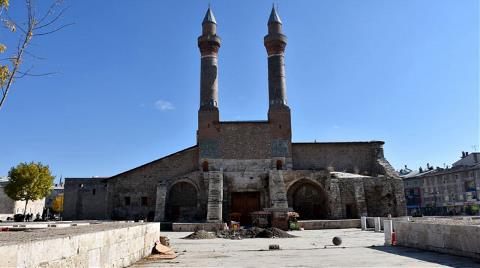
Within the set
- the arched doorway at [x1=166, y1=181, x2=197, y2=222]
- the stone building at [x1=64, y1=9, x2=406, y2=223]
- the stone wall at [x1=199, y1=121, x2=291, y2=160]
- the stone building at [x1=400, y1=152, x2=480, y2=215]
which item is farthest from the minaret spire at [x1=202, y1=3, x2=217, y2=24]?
the stone building at [x1=400, y1=152, x2=480, y2=215]

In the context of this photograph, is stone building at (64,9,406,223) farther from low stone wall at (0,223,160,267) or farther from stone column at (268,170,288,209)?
low stone wall at (0,223,160,267)

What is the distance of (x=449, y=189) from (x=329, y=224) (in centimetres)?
4029

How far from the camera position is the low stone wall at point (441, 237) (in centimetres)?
787

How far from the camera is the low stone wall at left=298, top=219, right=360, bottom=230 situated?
24188mm

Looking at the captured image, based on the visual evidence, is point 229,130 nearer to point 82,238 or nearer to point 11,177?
point 11,177

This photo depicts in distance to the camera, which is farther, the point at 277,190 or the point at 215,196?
the point at 277,190

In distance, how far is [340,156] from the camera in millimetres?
32938

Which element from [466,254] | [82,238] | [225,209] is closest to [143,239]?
[82,238]

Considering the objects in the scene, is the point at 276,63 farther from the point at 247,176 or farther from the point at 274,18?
the point at 247,176

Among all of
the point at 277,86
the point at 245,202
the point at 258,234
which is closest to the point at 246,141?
the point at 245,202

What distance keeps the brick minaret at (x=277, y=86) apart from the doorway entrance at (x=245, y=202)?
15.6ft

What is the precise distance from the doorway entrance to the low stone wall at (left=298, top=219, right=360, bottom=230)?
5.84 m

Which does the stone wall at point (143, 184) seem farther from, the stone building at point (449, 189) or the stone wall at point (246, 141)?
the stone building at point (449, 189)

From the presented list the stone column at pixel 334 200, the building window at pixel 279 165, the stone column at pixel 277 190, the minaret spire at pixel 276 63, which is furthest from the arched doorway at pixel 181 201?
the stone column at pixel 334 200
